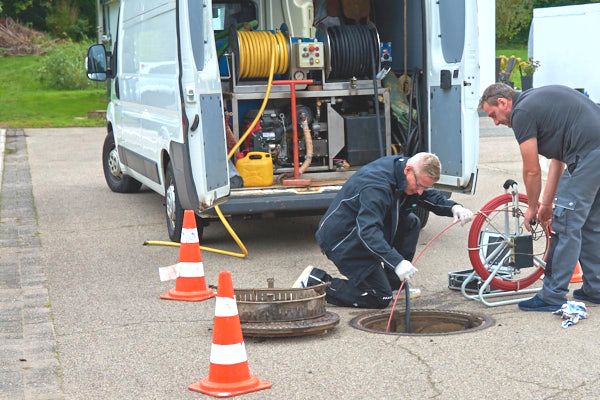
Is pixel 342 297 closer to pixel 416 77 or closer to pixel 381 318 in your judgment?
pixel 381 318

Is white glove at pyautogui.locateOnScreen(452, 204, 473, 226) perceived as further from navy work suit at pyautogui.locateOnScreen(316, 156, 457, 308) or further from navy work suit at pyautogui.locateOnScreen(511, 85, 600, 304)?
navy work suit at pyautogui.locateOnScreen(511, 85, 600, 304)

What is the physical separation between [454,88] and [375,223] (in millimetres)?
2914

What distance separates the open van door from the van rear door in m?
2.08

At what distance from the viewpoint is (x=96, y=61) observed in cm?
1385

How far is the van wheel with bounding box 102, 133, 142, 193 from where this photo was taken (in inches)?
598

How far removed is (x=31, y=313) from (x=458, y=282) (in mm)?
3260

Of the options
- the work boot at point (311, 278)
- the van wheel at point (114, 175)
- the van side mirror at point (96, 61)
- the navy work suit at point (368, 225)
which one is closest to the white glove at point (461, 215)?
the navy work suit at point (368, 225)

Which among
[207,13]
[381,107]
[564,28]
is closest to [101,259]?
[207,13]

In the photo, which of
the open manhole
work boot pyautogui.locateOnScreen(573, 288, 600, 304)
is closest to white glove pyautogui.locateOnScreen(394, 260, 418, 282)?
the open manhole

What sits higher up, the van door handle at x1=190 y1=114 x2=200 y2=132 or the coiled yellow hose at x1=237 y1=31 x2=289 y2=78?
the coiled yellow hose at x1=237 y1=31 x2=289 y2=78

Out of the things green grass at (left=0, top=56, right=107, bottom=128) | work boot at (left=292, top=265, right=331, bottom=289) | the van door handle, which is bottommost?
green grass at (left=0, top=56, right=107, bottom=128)

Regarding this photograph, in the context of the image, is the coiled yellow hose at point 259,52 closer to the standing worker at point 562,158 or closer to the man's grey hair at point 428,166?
the standing worker at point 562,158

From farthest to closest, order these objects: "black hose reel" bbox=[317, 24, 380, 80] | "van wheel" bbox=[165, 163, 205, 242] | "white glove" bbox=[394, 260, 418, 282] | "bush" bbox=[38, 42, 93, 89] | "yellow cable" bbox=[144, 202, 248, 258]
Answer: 1. "bush" bbox=[38, 42, 93, 89]
2. "black hose reel" bbox=[317, 24, 380, 80]
3. "van wheel" bbox=[165, 163, 205, 242]
4. "yellow cable" bbox=[144, 202, 248, 258]
5. "white glove" bbox=[394, 260, 418, 282]

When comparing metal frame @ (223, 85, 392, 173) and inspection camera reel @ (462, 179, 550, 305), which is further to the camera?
metal frame @ (223, 85, 392, 173)
